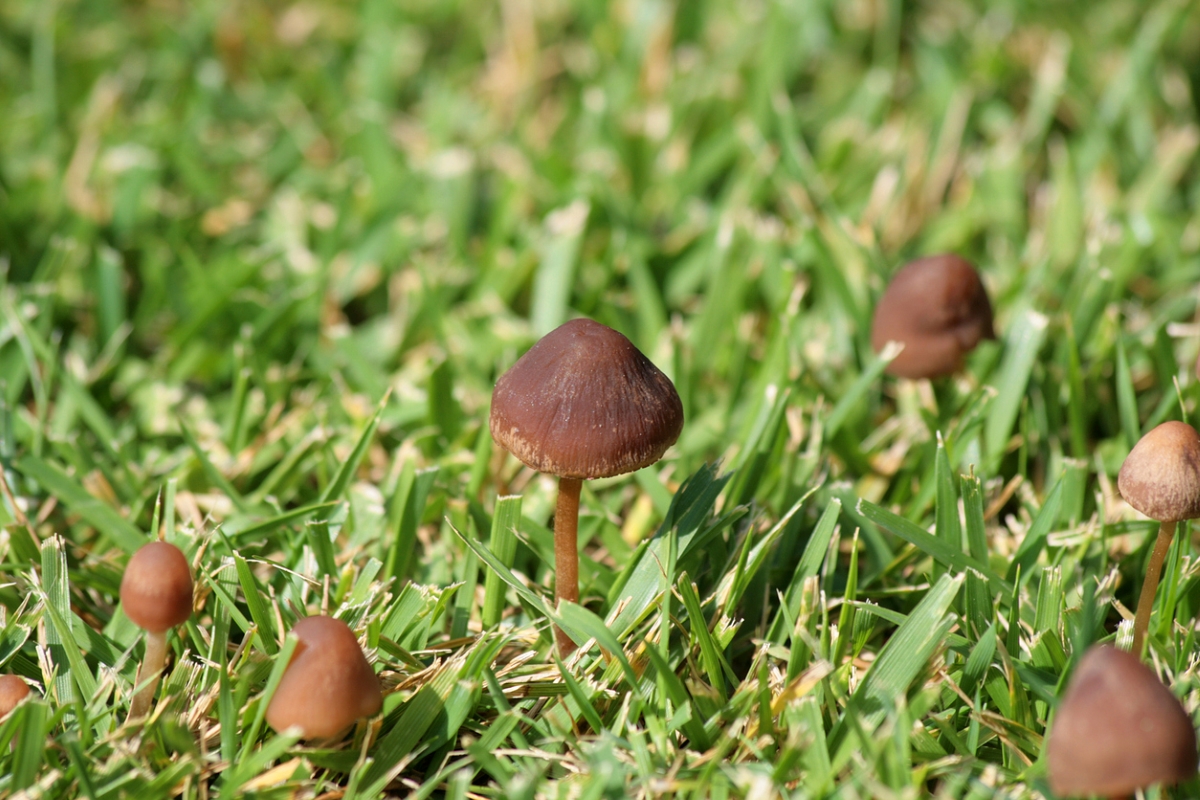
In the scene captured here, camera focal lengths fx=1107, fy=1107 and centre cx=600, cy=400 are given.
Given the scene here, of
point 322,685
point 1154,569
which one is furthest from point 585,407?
point 1154,569

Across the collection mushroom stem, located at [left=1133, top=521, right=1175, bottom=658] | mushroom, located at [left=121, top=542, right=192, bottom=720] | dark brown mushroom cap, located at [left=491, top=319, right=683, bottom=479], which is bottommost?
mushroom stem, located at [left=1133, top=521, right=1175, bottom=658]

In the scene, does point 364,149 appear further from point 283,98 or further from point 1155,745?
point 1155,745

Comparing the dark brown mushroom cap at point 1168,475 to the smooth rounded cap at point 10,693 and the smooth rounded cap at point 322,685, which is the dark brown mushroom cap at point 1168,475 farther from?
the smooth rounded cap at point 10,693

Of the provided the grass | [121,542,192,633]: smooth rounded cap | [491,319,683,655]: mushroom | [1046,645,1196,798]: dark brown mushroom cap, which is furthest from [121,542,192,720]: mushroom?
[1046,645,1196,798]: dark brown mushroom cap

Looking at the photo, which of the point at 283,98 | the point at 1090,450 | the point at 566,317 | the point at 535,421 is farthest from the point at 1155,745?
the point at 283,98

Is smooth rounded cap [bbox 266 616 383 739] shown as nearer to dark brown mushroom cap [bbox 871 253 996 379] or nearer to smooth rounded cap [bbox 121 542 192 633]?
smooth rounded cap [bbox 121 542 192 633]

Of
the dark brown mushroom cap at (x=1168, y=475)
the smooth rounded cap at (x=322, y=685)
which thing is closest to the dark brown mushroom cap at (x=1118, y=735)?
the dark brown mushroom cap at (x=1168, y=475)
